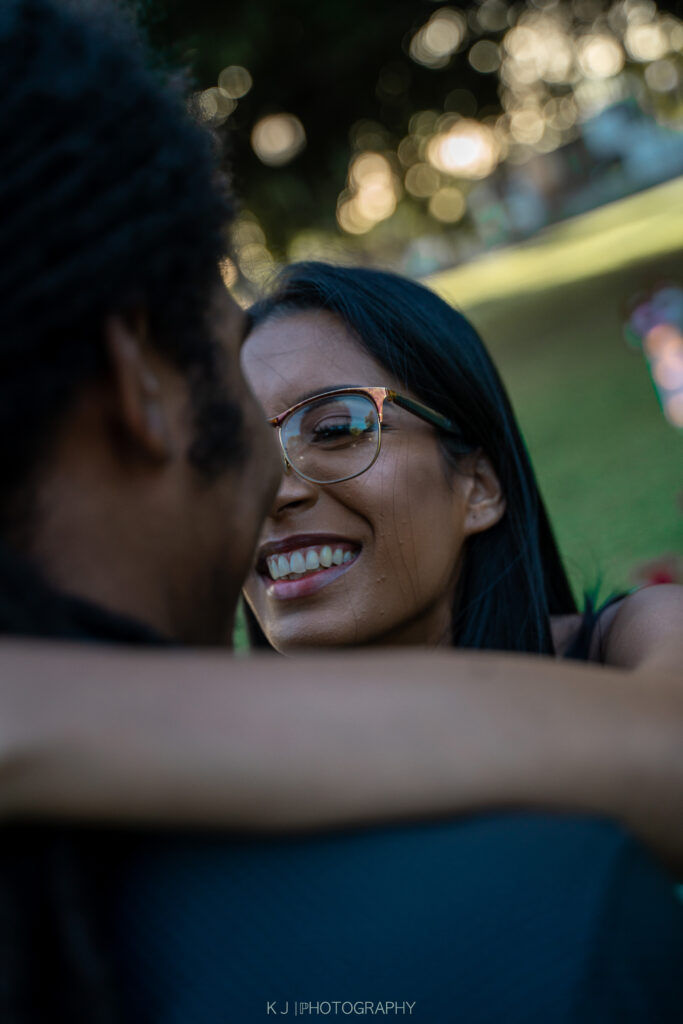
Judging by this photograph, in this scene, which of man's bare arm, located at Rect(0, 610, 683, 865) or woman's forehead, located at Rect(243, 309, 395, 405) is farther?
woman's forehead, located at Rect(243, 309, 395, 405)

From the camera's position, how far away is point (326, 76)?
600 inches

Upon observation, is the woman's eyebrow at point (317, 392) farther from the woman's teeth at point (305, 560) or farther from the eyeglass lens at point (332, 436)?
the woman's teeth at point (305, 560)

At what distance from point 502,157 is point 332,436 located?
63.6 feet

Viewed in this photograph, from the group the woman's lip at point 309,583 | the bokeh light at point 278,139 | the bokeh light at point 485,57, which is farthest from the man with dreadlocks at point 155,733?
the bokeh light at point 485,57

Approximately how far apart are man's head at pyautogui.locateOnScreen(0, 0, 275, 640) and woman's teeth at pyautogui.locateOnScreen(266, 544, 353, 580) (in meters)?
1.28

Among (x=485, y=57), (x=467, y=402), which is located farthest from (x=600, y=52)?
(x=467, y=402)

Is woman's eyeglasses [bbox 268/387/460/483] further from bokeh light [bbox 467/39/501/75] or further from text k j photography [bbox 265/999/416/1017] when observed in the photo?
bokeh light [bbox 467/39/501/75]

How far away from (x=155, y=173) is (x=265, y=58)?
14.7 m

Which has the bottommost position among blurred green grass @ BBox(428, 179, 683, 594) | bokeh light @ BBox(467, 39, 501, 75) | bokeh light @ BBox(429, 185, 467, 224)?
blurred green grass @ BBox(428, 179, 683, 594)

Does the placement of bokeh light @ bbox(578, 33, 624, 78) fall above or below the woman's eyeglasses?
above

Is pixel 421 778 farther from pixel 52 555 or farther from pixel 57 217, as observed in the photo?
pixel 57 217

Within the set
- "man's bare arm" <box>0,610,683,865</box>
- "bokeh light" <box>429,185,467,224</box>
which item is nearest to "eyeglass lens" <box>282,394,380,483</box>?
"man's bare arm" <box>0,610,683,865</box>

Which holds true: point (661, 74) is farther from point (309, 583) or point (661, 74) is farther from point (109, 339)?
point (109, 339)

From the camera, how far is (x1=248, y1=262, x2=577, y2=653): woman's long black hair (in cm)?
274
